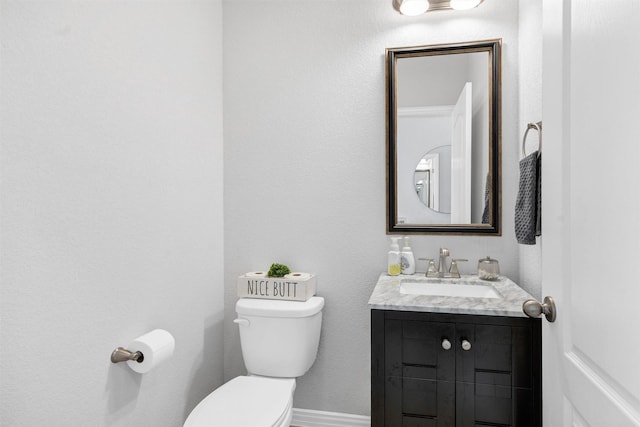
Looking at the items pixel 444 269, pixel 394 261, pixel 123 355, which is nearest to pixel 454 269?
pixel 444 269

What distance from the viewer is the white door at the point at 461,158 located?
72.7 inches

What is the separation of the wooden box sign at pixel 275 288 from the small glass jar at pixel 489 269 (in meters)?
0.81

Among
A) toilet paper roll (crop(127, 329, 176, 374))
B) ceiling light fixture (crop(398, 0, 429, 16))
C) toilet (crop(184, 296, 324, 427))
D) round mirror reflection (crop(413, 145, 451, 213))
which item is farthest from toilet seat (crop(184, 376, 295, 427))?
ceiling light fixture (crop(398, 0, 429, 16))

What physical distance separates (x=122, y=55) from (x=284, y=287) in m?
1.18

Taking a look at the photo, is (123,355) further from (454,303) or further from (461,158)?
(461,158)

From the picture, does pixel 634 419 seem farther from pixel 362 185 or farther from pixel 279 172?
pixel 279 172

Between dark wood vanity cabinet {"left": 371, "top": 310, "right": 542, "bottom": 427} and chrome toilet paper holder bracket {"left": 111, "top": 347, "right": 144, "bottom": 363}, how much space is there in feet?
2.75

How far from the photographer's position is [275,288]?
1.86m

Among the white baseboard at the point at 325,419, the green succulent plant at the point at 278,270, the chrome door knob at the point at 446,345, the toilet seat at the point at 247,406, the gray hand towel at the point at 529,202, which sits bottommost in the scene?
the white baseboard at the point at 325,419

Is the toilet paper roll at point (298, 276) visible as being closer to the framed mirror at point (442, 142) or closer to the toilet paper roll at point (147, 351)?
the framed mirror at point (442, 142)

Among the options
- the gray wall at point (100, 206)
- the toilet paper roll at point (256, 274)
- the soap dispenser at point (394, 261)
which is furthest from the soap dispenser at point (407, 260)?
the gray wall at point (100, 206)

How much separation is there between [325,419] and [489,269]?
1.14m

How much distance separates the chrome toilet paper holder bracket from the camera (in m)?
1.30

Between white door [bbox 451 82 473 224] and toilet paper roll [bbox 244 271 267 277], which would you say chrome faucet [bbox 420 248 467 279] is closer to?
white door [bbox 451 82 473 224]
